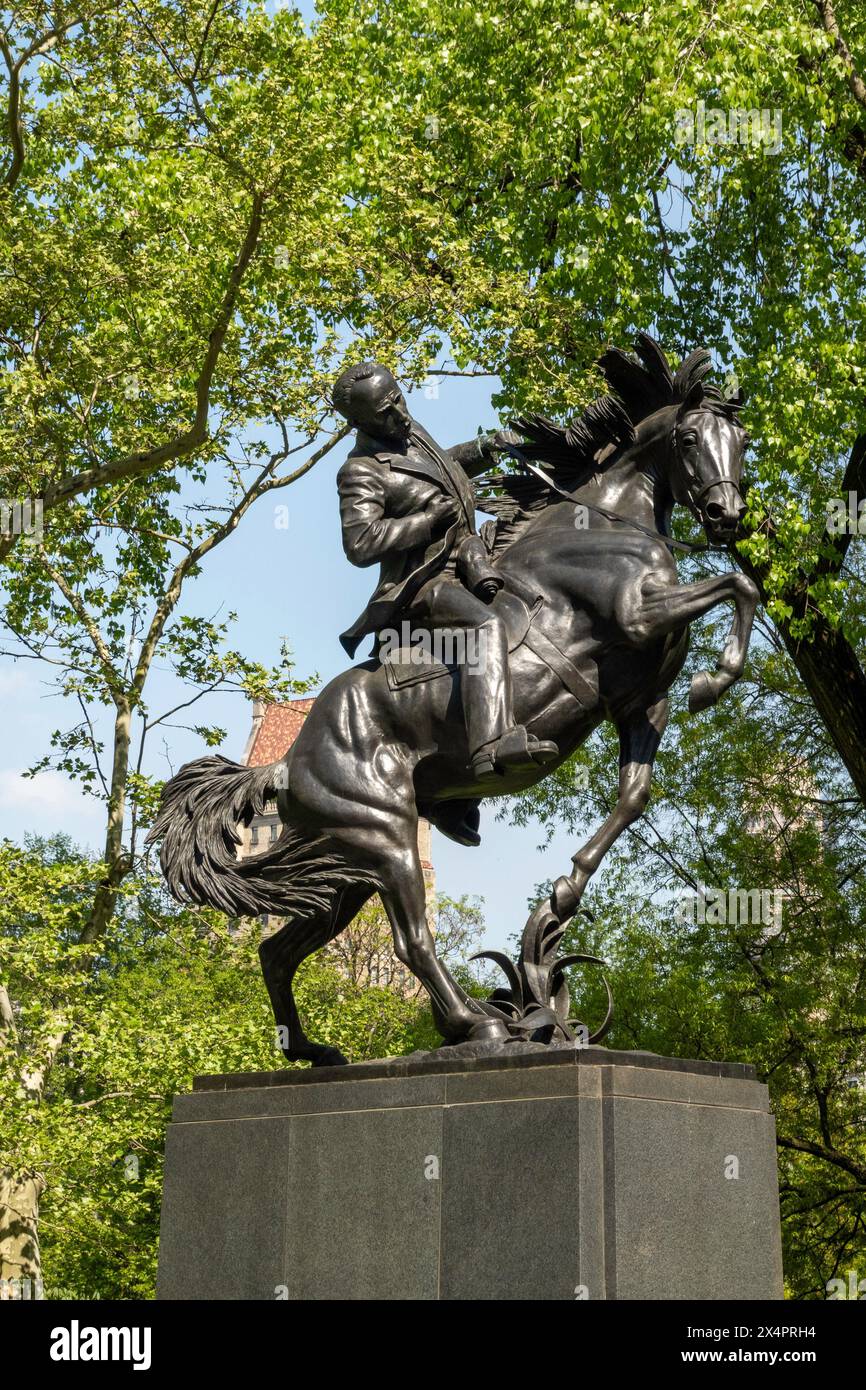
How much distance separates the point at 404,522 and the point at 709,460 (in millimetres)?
1451

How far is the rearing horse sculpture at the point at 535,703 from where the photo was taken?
673 centimetres

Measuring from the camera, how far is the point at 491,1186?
5.69 metres

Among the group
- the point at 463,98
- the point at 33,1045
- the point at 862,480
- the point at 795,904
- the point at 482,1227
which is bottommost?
the point at 482,1227

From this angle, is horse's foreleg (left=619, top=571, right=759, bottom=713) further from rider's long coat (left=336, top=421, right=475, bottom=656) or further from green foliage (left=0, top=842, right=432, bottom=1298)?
green foliage (left=0, top=842, right=432, bottom=1298)

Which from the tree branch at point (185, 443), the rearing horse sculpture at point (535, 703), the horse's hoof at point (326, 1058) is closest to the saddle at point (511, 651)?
the rearing horse sculpture at point (535, 703)

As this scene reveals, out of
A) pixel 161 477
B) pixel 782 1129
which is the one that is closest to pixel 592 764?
pixel 782 1129

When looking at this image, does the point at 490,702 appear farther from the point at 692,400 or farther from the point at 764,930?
the point at 764,930

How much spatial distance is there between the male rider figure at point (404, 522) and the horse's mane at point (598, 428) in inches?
10.8

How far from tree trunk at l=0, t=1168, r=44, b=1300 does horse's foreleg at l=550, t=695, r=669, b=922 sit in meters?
11.4

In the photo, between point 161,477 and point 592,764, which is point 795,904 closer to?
point 592,764

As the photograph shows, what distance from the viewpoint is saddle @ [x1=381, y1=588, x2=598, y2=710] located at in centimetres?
684

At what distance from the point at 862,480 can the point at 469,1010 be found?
38.1 feet

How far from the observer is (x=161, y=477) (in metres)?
20.8

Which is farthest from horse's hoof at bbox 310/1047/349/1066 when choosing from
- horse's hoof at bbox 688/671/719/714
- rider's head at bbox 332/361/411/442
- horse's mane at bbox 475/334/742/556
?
rider's head at bbox 332/361/411/442
